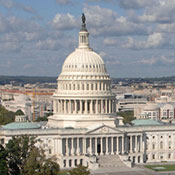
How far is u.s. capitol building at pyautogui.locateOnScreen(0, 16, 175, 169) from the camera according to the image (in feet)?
557

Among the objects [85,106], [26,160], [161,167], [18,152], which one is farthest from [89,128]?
[26,160]

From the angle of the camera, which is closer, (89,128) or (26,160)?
(26,160)

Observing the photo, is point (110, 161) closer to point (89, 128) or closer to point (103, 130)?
point (103, 130)

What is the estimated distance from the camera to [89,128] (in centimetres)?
17225

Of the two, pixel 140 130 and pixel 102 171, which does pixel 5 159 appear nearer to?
pixel 102 171

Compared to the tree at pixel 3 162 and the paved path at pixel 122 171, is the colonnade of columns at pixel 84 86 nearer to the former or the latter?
the paved path at pixel 122 171

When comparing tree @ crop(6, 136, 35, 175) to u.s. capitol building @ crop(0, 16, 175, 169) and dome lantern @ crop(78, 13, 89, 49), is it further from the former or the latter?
dome lantern @ crop(78, 13, 89, 49)

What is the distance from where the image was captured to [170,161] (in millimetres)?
178125

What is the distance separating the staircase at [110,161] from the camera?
6393 inches

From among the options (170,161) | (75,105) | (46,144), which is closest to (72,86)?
(75,105)

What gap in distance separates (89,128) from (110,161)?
10.8 m

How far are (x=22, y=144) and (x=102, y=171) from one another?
19.9 metres

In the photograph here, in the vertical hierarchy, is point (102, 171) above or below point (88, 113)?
below

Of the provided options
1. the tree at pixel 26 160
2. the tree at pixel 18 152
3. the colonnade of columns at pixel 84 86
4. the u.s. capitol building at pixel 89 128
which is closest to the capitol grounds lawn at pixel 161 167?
the u.s. capitol building at pixel 89 128
